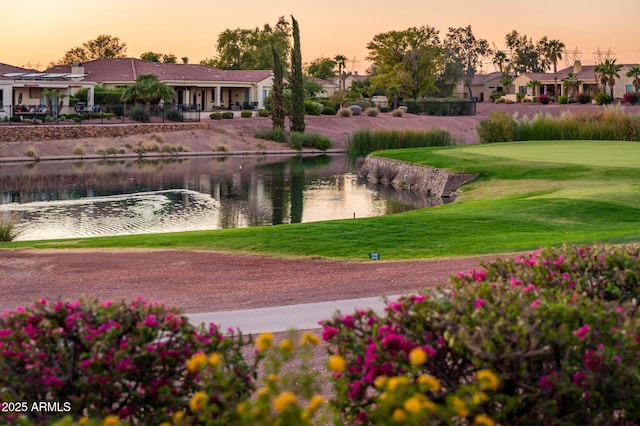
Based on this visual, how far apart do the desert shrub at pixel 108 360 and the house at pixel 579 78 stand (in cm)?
10982

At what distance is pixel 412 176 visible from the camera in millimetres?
45531

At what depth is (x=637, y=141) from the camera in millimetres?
50469

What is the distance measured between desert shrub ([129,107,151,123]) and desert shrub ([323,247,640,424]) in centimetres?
7584

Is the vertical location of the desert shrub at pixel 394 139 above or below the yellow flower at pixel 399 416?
above

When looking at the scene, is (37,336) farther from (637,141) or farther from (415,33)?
(415,33)

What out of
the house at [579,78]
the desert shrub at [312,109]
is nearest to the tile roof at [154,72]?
the desert shrub at [312,109]

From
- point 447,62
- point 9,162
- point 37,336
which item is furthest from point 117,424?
point 447,62

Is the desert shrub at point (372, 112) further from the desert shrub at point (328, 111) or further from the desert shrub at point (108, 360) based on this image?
the desert shrub at point (108, 360)

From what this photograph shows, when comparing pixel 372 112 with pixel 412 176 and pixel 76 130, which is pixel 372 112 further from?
pixel 412 176

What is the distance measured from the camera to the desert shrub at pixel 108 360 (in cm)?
641

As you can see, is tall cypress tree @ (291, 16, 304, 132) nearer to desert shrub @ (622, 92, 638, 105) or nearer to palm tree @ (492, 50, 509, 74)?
desert shrub @ (622, 92, 638, 105)

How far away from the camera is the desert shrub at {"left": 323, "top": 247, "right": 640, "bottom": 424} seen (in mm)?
6199

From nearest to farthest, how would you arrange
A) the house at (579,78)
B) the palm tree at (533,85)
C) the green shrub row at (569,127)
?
the green shrub row at (569,127), the house at (579,78), the palm tree at (533,85)

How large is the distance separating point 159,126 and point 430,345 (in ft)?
236
